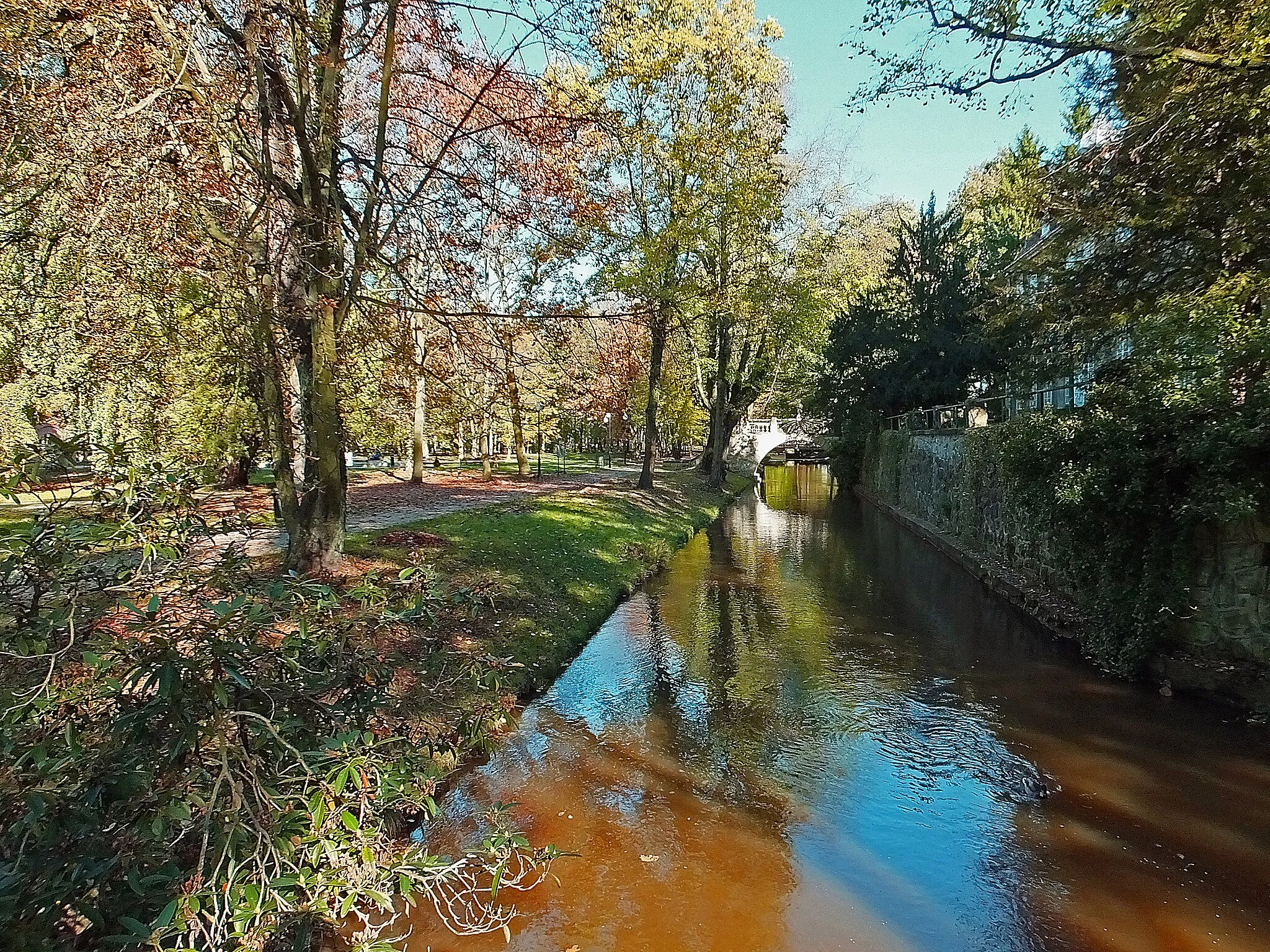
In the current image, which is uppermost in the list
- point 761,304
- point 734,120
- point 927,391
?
point 734,120

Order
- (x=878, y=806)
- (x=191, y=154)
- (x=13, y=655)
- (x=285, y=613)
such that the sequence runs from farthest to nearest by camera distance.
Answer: (x=191, y=154) → (x=878, y=806) → (x=285, y=613) → (x=13, y=655)

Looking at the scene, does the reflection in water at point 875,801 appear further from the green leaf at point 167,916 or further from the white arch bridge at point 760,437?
the white arch bridge at point 760,437

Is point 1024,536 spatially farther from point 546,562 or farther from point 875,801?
point 875,801

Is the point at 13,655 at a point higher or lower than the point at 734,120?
lower

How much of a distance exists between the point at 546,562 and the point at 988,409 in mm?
11506

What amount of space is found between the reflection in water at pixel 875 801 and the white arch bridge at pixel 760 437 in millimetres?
33898

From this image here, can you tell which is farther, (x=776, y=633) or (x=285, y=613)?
(x=776, y=633)

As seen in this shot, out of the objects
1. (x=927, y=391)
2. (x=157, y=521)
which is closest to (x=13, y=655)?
(x=157, y=521)

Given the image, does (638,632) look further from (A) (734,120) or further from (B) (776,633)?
(A) (734,120)

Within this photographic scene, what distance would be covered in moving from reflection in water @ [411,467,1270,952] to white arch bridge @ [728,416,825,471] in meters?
33.9

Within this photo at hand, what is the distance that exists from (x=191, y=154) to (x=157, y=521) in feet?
18.3

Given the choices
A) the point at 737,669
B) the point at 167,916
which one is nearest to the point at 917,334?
the point at 737,669

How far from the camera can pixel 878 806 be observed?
5.62 meters

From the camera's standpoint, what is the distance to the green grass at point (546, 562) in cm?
872
